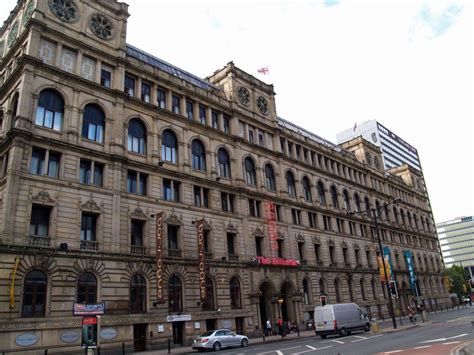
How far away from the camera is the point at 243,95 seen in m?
52.4

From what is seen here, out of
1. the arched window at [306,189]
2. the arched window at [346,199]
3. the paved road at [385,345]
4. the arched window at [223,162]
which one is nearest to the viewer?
the paved road at [385,345]

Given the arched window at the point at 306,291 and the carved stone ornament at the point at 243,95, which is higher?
the carved stone ornament at the point at 243,95

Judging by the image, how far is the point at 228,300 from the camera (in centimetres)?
3928

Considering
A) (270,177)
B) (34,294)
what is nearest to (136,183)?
(34,294)

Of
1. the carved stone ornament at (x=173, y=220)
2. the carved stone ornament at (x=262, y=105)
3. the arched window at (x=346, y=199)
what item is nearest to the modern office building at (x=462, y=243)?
the arched window at (x=346, y=199)

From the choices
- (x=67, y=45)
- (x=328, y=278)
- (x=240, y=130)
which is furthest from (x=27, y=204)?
(x=328, y=278)

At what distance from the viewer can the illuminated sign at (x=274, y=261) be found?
4340cm

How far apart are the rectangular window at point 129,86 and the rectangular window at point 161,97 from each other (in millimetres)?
2716

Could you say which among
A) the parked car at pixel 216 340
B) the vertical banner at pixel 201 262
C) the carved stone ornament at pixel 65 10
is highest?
the carved stone ornament at pixel 65 10

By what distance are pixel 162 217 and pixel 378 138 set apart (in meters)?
124

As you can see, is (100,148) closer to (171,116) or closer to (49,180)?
(49,180)

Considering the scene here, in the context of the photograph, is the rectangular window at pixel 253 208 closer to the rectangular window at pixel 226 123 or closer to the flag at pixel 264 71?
the rectangular window at pixel 226 123

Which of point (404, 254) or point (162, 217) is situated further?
point (404, 254)

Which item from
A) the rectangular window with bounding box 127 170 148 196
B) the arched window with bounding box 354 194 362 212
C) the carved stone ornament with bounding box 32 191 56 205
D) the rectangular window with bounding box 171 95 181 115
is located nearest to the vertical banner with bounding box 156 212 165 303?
the rectangular window with bounding box 127 170 148 196
